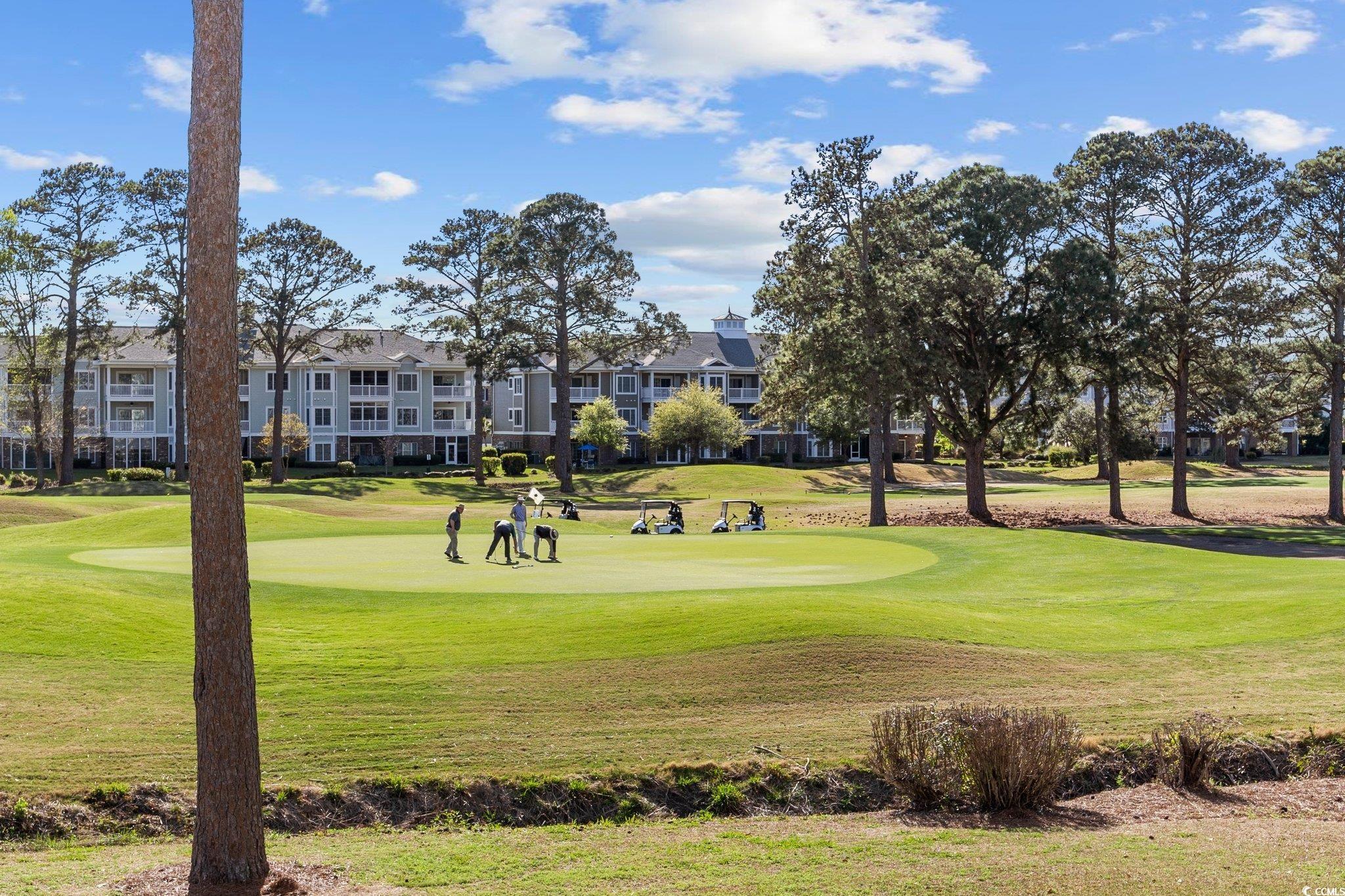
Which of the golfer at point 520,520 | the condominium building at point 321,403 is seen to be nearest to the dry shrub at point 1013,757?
the golfer at point 520,520

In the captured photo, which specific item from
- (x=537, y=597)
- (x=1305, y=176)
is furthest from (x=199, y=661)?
(x=1305, y=176)

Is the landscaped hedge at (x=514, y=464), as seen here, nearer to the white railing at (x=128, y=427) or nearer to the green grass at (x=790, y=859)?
the white railing at (x=128, y=427)

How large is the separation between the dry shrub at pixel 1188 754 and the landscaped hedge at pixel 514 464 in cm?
7501

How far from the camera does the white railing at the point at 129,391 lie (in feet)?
317

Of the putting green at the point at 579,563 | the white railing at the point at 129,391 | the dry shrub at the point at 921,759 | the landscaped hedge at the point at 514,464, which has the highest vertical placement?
the white railing at the point at 129,391

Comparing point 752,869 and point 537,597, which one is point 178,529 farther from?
point 752,869

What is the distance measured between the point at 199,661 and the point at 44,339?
71.3 m

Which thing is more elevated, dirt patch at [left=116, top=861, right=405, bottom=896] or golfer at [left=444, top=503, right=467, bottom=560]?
golfer at [left=444, top=503, right=467, bottom=560]

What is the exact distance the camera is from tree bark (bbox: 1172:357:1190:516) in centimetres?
5175

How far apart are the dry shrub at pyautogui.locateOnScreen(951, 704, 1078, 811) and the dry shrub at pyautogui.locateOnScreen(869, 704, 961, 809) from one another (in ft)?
0.61

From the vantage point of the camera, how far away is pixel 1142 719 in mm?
15531

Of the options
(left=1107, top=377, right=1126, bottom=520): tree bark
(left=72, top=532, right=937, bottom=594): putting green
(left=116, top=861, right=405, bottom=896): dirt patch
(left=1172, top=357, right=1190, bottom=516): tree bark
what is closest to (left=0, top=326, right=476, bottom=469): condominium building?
(left=1107, top=377, right=1126, bottom=520): tree bark

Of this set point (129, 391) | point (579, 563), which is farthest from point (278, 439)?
point (579, 563)

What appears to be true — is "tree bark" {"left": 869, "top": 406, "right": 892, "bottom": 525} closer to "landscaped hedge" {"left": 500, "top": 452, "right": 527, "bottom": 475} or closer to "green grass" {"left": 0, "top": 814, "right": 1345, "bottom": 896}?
"green grass" {"left": 0, "top": 814, "right": 1345, "bottom": 896}
